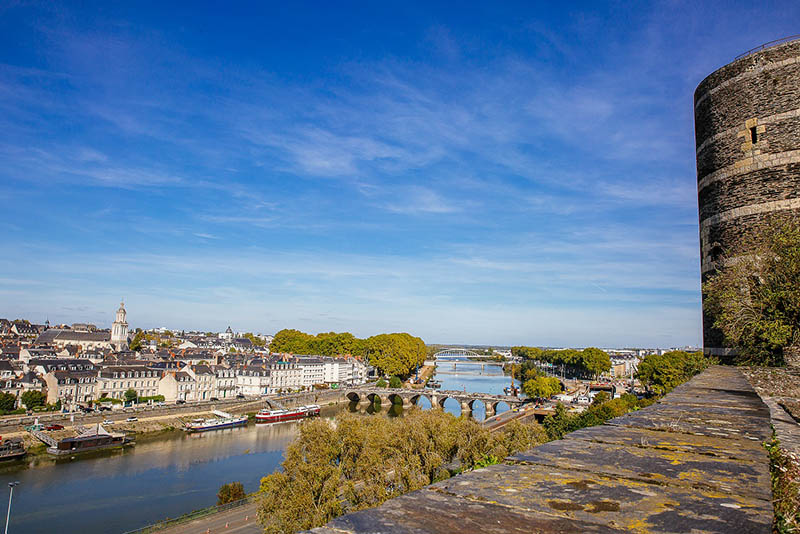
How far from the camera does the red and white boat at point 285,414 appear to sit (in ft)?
191

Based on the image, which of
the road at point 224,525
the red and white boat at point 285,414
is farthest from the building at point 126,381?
the road at point 224,525

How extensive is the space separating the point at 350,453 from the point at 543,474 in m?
21.5

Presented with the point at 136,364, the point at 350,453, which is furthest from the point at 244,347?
the point at 350,453

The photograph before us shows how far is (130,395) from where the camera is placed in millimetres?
57250

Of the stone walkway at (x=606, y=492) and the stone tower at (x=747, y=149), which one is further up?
the stone tower at (x=747, y=149)

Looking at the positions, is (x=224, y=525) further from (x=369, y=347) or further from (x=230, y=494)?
(x=369, y=347)

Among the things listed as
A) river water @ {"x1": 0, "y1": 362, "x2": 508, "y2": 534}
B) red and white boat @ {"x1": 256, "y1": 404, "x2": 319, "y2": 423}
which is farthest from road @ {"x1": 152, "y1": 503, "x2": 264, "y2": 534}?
red and white boat @ {"x1": 256, "y1": 404, "x2": 319, "y2": 423}

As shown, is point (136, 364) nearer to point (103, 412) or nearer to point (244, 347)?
point (103, 412)

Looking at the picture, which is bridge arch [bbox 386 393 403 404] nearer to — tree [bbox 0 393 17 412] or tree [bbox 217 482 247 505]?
tree [bbox 0 393 17 412]

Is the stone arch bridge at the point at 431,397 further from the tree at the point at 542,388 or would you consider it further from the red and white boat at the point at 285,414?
the red and white boat at the point at 285,414

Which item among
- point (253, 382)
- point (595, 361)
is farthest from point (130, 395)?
point (595, 361)

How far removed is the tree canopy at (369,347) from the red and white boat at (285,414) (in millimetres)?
29030

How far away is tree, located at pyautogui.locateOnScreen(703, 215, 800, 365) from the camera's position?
8.82 meters

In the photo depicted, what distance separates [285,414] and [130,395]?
1767 cm
